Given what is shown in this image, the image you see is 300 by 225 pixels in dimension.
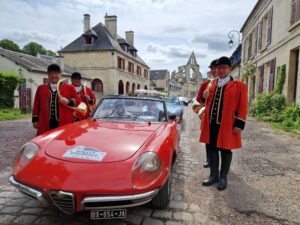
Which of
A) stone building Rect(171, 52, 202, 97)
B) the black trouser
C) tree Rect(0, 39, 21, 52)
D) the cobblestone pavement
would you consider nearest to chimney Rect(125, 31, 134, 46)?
tree Rect(0, 39, 21, 52)

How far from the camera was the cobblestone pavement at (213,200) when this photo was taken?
9.25ft

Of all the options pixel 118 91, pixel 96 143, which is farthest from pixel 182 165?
pixel 118 91

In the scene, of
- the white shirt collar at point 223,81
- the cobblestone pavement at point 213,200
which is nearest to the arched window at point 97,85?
the cobblestone pavement at point 213,200

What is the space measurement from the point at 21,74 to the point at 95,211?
Result: 18.2 metres

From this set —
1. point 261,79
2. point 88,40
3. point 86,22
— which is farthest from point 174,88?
point 261,79

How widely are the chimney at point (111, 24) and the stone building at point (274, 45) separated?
60.1 feet

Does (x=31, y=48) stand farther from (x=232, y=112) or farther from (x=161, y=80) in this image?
(x=232, y=112)

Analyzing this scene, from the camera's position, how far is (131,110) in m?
4.23

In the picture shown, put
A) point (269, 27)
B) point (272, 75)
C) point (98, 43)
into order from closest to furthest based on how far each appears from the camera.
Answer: point (272, 75)
point (269, 27)
point (98, 43)

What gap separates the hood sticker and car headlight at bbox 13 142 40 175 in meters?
0.42

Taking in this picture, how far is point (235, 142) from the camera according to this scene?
3.68m

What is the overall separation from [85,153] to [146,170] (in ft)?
2.28

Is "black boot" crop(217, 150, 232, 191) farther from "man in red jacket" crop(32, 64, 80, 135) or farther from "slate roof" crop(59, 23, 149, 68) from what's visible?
"slate roof" crop(59, 23, 149, 68)

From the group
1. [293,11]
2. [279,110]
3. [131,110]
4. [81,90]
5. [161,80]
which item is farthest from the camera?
[161,80]
